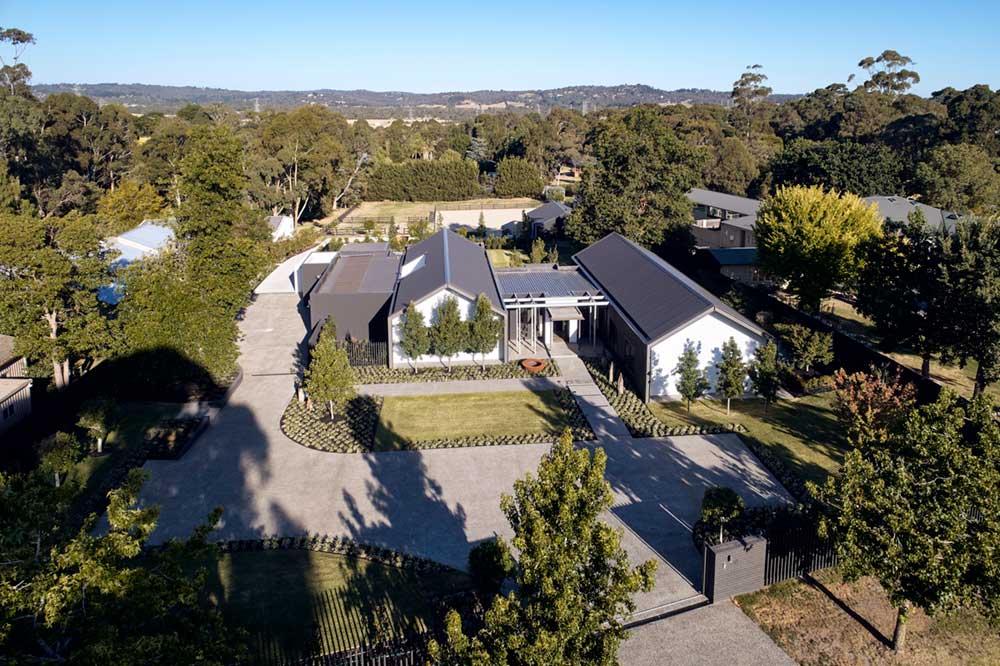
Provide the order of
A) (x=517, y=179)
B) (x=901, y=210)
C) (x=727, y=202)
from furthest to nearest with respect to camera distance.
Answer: (x=517, y=179) < (x=727, y=202) < (x=901, y=210)

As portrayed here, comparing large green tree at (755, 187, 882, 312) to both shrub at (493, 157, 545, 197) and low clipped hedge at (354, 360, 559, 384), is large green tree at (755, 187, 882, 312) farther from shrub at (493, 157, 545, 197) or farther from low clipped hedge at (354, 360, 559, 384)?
shrub at (493, 157, 545, 197)

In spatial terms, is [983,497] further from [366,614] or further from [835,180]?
[835,180]

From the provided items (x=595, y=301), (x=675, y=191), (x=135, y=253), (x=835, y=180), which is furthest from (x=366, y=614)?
(x=835, y=180)

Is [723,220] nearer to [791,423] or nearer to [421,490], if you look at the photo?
[791,423]

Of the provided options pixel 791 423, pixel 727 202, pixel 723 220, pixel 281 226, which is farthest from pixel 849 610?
pixel 281 226

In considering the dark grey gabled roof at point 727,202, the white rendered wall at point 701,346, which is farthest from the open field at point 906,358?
the dark grey gabled roof at point 727,202

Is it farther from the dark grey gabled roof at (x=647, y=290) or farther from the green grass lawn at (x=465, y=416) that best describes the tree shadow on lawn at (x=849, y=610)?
the dark grey gabled roof at (x=647, y=290)
